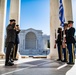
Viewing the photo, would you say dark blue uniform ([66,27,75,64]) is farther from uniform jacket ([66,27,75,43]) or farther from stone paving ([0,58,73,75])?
stone paving ([0,58,73,75])

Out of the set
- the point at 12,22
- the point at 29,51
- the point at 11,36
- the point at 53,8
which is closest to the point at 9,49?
the point at 11,36

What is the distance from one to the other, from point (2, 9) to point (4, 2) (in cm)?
68

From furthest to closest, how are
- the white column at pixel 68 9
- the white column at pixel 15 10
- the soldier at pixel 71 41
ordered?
the white column at pixel 15 10
the white column at pixel 68 9
the soldier at pixel 71 41

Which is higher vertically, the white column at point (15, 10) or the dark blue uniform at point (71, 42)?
the white column at point (15, 10)

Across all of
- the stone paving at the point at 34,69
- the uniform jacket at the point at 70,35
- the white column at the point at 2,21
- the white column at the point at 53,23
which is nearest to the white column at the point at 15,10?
the white column at the point at 2,21

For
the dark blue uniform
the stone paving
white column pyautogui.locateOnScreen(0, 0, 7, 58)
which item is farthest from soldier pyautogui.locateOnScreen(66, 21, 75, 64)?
white column pyautogui.locateOnScreen(0, 0, 7, 58)

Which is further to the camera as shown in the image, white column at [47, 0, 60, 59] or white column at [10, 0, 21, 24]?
white column at [10, 0, 21, 24]

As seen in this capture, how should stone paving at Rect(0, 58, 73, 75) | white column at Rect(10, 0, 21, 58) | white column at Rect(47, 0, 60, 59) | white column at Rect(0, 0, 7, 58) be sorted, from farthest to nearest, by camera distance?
white column at Rect(0, 0, 7, 58)
white column at Rect(10, 0, 21, 58)
white column at Rect(47, 0, 60, 59)
stone paving at Rect(0, 58, 73, 75)

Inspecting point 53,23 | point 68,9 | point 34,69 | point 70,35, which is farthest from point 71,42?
point 68,9

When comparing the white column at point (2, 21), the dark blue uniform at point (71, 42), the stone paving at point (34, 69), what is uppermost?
the white column at point (2, 21)

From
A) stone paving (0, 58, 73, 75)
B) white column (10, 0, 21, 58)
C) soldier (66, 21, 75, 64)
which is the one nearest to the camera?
stone paving (0, 58, 73, 75)

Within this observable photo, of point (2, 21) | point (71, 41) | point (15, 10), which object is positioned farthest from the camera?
point (2, 21)

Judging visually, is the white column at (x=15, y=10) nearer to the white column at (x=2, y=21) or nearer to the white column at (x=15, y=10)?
the white column at (x=15, y=10)

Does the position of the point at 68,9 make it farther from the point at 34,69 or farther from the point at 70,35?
the point at 34,69
